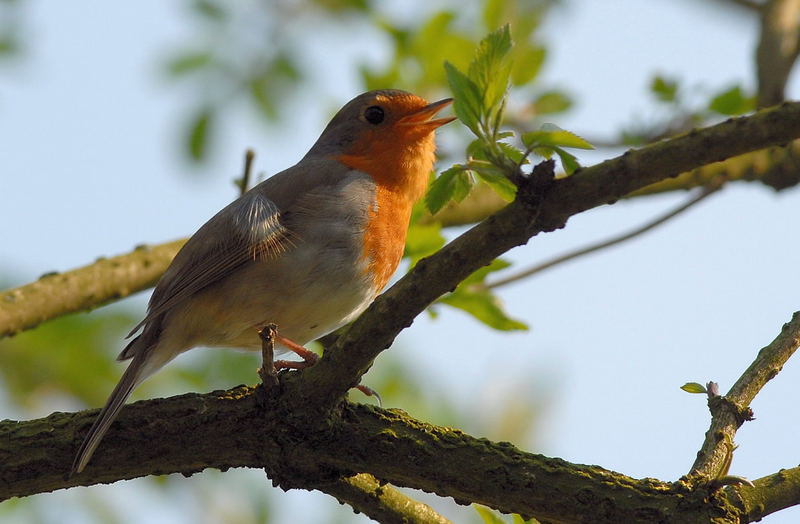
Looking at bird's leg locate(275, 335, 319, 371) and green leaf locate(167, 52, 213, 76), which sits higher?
green leaf locate(167, 52, 213, 76)

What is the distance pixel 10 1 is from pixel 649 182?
6.02 m

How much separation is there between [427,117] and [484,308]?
1.66m

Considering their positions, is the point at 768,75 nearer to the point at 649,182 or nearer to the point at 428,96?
the point at 428,96

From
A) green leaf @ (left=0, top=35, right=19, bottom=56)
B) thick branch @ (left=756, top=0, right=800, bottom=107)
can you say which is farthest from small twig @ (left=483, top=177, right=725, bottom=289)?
green leaf @ (left=0, top=35, right=19, bottom=56)

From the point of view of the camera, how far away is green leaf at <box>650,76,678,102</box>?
6.59 meters

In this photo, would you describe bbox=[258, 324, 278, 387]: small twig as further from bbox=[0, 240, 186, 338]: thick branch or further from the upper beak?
the upper beak

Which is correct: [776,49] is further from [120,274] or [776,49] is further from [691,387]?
[120,274]

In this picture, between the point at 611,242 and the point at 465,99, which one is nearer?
the point at 465,99

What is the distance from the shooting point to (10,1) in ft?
24.2

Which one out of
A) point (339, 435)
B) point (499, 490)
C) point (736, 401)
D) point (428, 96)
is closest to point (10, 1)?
point (428, 96)

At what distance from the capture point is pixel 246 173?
241 inches

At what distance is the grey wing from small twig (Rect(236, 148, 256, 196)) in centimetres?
52

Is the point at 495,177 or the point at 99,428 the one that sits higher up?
the point at 495,177

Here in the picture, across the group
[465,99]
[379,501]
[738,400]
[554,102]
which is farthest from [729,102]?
[379,501]
